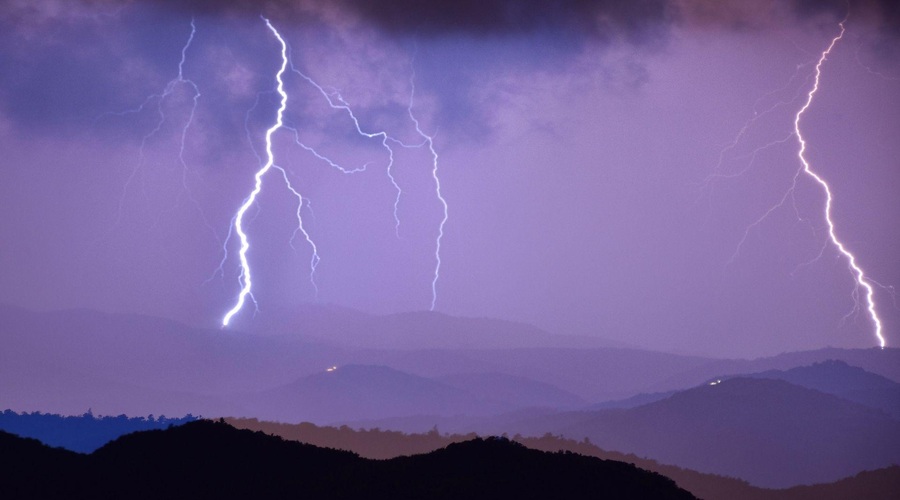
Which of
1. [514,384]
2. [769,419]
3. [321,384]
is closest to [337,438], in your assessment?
[769,419]

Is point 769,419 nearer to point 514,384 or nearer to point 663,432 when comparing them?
point 663,432

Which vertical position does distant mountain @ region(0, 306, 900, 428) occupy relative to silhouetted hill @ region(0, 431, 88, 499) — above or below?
above

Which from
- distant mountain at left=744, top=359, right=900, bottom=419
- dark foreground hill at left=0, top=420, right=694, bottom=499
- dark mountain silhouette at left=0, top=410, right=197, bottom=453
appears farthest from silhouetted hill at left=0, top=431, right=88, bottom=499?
distant mountain at left=744, top=359, right=900, bottom=419

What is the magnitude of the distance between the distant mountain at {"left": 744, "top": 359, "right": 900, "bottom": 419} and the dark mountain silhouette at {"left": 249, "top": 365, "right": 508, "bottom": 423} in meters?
6.19

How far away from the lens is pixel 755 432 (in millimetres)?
10297

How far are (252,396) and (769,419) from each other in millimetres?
10902

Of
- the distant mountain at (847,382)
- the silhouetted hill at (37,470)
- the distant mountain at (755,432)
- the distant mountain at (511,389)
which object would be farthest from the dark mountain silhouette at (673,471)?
the distant mountain at (511,389)

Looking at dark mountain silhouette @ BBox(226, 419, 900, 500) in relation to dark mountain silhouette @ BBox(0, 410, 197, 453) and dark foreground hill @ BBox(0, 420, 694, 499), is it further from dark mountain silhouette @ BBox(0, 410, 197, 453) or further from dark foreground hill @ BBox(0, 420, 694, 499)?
dark foreground hill @ BBox(0, 420, 694, 499)

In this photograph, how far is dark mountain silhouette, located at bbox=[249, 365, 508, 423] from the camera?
15711 millimetres

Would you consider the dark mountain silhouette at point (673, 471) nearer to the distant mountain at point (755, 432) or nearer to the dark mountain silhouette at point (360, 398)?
the distant mountain at point (755, 432)

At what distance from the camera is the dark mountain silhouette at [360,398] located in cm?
1571

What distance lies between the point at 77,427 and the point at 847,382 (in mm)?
11381

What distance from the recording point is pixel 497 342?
2109cm

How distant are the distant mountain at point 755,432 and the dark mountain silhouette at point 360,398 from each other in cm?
472
